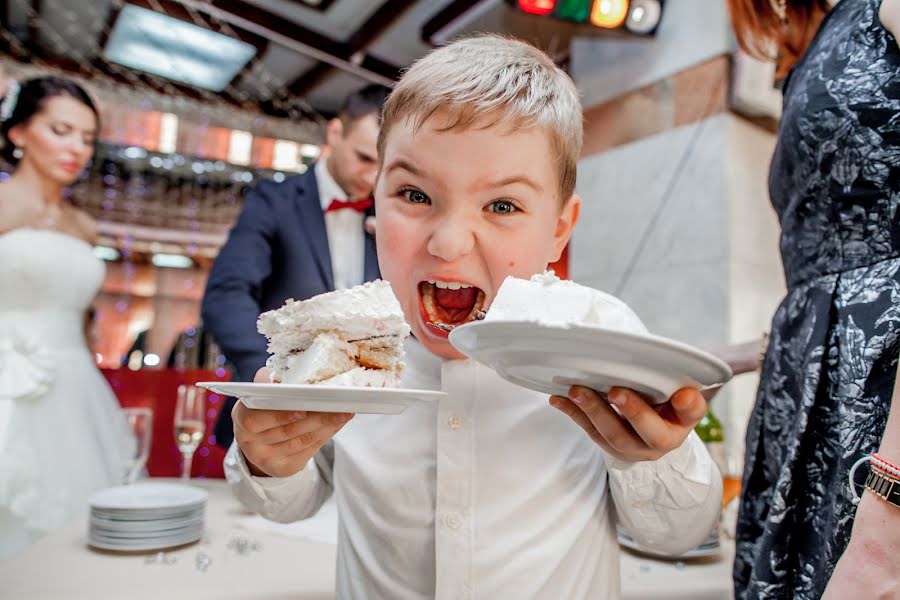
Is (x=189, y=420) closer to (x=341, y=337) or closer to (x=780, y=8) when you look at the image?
(x=341, y=337)

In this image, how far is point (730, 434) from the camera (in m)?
2.94

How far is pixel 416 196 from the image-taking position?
0.97m

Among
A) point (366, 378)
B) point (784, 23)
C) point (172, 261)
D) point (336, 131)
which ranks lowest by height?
point (366, 378)

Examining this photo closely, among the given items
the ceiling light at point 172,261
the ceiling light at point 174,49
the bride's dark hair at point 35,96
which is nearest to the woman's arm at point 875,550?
the bride's dark hair at point 35,96

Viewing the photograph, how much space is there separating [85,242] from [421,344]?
2.87m

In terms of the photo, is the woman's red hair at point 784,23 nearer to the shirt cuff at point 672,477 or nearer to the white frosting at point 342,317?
the shirt cuff at point 672,477

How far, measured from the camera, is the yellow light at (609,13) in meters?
3.19

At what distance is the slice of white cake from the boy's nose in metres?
0.10

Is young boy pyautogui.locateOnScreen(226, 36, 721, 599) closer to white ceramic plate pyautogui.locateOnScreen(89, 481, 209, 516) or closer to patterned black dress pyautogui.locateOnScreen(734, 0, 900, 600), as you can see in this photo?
patterned black dress pyautogui.locateOnScreen(734, 0, 900, 600)

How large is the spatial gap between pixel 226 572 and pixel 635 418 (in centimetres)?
98

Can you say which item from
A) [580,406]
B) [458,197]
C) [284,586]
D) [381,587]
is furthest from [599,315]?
[284,586]

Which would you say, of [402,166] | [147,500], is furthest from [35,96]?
[402,166]

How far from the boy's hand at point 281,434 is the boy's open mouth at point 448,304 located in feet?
0.75

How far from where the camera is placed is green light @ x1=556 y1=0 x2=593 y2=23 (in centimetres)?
313
